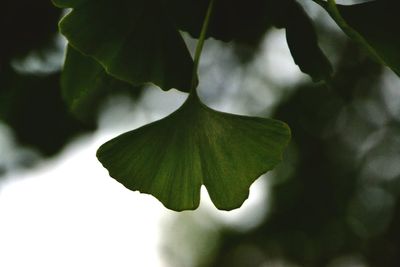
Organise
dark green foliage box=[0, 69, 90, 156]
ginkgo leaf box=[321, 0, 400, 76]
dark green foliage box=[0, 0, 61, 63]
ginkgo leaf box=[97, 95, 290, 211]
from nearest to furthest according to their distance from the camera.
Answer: ginkgo leaf box=[321, 0, 400, 76], ginkgo leaf box=[97, 95, 290, 211], dark green foliage box=[0, 0, 61, 63], dark green foliage box=[0, 69, 90, 156]

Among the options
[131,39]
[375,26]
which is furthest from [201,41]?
[375,26]

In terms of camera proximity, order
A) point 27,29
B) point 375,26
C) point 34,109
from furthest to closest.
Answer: point 34,109 → point 27,29 → point 375,26

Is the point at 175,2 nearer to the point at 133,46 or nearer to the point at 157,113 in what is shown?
the point at 133,46

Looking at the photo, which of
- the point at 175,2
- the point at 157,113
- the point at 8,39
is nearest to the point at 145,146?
the point at 175,2

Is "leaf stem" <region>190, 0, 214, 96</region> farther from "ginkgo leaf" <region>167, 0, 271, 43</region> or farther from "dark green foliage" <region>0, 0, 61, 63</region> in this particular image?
"dark green foliage" <region>0, 0, 61, 63</region>

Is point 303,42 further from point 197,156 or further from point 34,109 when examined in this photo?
point 34,109

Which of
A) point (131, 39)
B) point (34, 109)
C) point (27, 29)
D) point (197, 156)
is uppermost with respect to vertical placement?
point (131, 39)

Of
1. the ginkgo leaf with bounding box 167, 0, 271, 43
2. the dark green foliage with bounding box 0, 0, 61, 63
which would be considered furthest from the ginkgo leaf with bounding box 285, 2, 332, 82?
the dark green foliage with bounding box 0, 0, 61, 63
